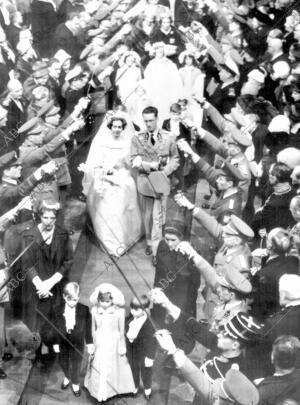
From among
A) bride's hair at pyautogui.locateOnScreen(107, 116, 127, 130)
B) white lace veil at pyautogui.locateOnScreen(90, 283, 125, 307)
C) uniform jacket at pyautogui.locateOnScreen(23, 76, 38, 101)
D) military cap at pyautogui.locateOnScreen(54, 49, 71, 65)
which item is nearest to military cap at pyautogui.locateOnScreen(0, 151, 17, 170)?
bride's hair at pyautogui.locateOnScreen(107, 116, 127, 130)

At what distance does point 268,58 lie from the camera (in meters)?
15.9

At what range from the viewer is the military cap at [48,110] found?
14.0m

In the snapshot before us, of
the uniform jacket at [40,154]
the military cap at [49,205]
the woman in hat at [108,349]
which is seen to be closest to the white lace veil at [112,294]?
the woman in hat at [108,349]

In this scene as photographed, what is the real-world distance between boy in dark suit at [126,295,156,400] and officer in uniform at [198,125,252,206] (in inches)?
69.4

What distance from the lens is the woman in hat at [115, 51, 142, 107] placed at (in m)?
15.3

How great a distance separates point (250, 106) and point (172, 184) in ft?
4.31

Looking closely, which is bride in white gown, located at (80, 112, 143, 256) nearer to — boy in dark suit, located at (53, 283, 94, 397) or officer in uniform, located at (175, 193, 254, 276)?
boy in dark suit, located at (53, 283, 94, 397)

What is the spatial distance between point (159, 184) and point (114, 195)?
50 centimetres

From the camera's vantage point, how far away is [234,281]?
430 inches

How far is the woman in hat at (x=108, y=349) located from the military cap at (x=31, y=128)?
2.63m

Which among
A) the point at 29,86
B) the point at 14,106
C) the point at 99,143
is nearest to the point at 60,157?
the point at 99,143

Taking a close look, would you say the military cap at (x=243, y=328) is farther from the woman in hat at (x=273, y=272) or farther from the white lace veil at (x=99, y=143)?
the white lace veil at (x=99, y=143)

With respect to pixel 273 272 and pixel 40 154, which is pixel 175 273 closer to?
pixel 273 272

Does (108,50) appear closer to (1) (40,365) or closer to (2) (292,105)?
(2) (292,105)
